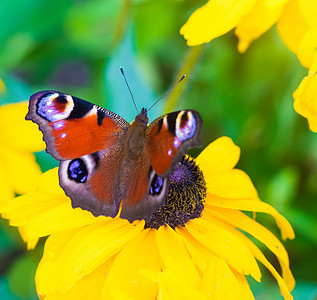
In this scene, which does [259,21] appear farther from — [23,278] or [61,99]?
[23,278]

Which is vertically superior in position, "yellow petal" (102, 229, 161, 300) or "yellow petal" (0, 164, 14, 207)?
"yellow petal" (102, 229, 161, 300)

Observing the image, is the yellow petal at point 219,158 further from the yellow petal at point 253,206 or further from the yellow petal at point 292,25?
the yellow petal at point 292,25

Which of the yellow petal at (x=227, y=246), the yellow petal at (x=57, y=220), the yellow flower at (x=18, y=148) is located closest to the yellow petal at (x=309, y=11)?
the yellow petal at (x=227, y=246)

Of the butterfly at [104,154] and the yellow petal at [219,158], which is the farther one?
the yellow petal at [219,158]

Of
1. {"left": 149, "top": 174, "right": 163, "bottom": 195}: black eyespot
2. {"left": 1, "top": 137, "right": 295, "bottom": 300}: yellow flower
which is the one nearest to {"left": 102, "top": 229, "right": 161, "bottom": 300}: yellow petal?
{"left": 1, "top": 137, "right": 295, "bottom": 300}: yellow flower

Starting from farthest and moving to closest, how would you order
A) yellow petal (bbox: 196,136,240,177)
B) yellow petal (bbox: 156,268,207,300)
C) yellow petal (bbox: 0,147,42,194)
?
yellow petal (bbox: 0,147,42,194)
yellow petal (bbox: 196,136,240,177)
yellow petal (bbox: 156,268,207,300)

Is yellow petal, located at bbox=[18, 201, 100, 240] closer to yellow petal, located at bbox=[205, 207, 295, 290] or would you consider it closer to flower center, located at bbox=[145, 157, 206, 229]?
flower center, located at bbox=[145, 157, 206, 229]
